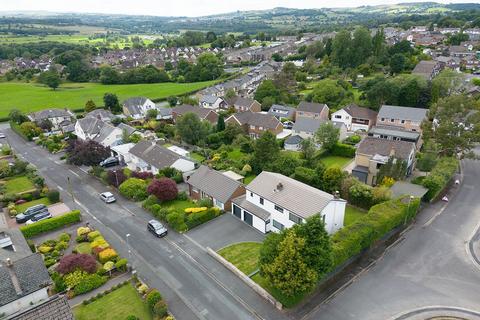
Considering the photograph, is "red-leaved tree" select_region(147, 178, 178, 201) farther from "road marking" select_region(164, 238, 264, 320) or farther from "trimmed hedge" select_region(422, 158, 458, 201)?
"trimmed hedge" select_region(422, 158, 458, 201)

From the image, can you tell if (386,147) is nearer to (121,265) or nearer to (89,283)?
(121,265)

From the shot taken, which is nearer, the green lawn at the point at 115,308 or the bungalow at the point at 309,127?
the green lawn at the point at 115,308

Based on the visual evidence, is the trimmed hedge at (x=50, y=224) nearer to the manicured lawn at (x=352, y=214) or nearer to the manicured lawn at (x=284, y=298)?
the manicured lawn at (x=284, y=298)

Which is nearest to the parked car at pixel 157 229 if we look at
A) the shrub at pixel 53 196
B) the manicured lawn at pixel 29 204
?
the shrub at pixel 53 196

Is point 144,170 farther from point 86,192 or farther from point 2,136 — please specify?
point 2,136

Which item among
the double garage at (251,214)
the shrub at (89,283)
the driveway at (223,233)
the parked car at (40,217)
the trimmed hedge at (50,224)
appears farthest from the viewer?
the parked car at (40,217)


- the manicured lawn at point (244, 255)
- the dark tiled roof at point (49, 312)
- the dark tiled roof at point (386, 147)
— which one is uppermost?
the dark tiled roof at point (49, 312)

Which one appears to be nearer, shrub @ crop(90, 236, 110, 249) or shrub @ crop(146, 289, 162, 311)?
shrub @ crop(146, 289, 162, 311)

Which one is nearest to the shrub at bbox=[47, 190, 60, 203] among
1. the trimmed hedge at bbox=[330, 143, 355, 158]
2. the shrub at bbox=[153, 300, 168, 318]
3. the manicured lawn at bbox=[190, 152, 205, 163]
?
the manicured lawn at bbox=[190, 152, 205, 163]
